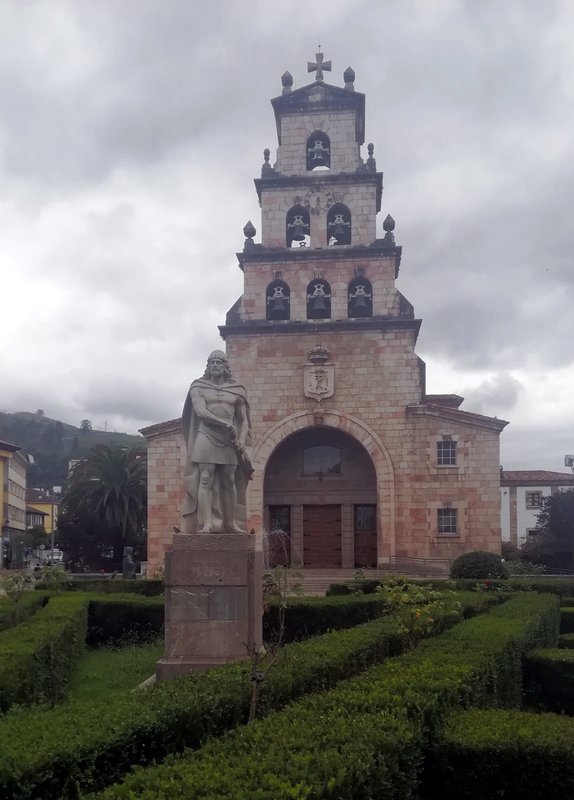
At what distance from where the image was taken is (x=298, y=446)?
3136cm

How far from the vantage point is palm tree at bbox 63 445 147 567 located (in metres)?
41.2

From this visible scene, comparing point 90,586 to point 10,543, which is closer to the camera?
point 90,586

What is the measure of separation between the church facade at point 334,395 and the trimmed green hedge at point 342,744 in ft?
70.0

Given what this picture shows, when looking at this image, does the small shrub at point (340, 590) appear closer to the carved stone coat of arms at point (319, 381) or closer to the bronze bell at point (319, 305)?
the carved stone coat of arms at point (319, 381)

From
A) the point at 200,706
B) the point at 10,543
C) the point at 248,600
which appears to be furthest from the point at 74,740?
the point at 10,543

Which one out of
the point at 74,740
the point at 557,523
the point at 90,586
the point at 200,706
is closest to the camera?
the point at 74,740

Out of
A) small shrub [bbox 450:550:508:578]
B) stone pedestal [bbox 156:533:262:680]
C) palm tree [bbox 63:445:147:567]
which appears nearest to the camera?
stone pedestal [bbox 156:533:262:680]

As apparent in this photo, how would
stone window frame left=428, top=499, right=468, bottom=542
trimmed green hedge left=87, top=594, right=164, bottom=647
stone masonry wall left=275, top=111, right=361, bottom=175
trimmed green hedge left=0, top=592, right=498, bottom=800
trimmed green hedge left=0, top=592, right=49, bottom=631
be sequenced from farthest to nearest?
stone masonry wall left=275, top=111, right=361, bottom=175, stone window frame left=428, top=499, right=468, bottom=542, trimmed green hedge left=87, top=594, right=164, bottom=647, trimmed green hedge left=0, top=592, right=49, bottom=631, trimmed green hedge left=0, top=592, right=498, bottom=800

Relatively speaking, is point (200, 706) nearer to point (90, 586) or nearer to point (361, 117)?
point (90, 586)

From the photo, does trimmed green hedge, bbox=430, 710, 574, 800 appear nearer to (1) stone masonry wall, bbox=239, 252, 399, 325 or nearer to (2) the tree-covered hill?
(1) stone masonry wall, bbox=239, 252, 399, 325

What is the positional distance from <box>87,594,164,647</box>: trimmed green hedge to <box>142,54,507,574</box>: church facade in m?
13.4

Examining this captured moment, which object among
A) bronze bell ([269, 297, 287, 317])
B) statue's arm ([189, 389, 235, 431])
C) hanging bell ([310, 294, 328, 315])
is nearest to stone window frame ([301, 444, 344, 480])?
hanging bell ([310, 294, 328, 315])

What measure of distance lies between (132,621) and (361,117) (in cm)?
2425

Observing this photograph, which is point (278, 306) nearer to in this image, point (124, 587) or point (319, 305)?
point (319, 305)
